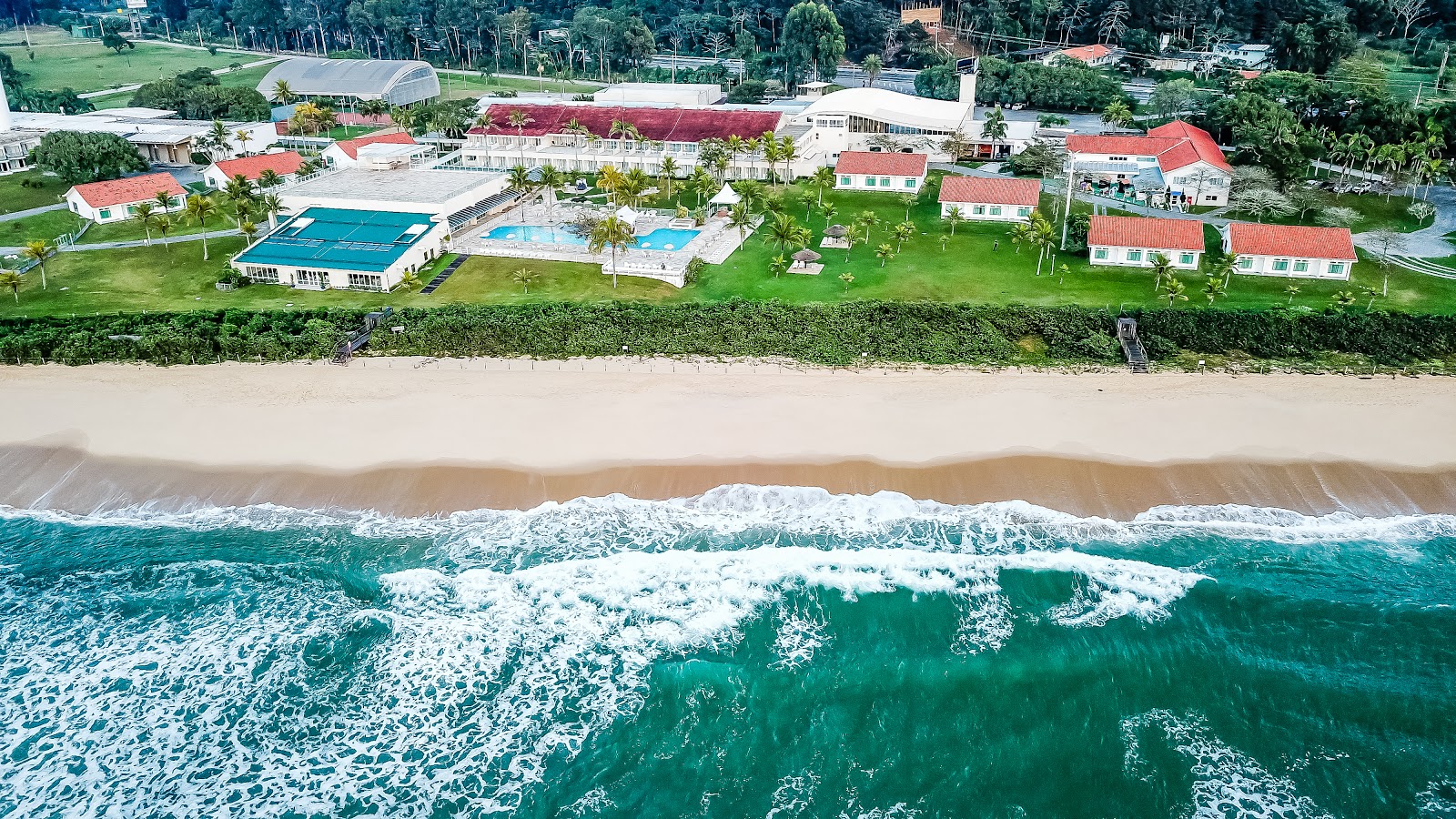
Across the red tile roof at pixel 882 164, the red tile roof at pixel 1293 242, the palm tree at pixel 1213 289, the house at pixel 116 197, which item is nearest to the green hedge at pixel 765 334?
the palm tree at pixel 1213 289

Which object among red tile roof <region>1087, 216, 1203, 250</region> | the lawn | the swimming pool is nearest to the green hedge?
red tile roof <region>1087, 216, 1203, 250</region>

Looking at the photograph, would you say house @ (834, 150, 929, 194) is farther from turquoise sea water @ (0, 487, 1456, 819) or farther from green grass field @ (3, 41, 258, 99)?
green grass field @ (3, 41, 258, 99)

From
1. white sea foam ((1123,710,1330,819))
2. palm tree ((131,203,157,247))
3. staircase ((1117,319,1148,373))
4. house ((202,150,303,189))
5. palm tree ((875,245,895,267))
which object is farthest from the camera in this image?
house ((202,150,303,189))

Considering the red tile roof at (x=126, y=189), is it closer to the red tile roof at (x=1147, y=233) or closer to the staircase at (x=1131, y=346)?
the red tile roof at (x=1147, y=233)

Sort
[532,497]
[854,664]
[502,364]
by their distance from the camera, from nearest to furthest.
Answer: [854,664] < [532,497] < [502,364]

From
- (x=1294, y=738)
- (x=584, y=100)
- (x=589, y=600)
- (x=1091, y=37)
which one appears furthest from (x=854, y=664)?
(x=1091, y=37)

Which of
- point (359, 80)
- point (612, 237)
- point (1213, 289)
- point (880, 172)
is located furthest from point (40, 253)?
point (1213, 289)

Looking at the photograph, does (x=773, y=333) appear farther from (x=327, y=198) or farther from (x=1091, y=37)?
(x=1091, y=37)
